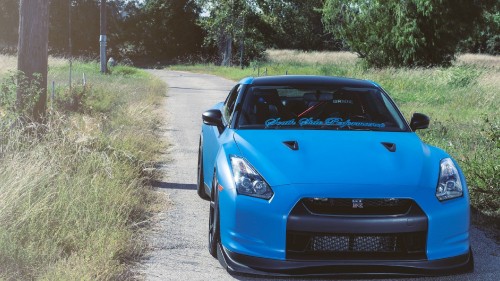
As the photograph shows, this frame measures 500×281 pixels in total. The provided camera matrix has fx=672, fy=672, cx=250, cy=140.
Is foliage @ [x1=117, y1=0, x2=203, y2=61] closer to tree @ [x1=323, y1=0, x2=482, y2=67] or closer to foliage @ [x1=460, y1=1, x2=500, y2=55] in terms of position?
foliage @ [x1=460, y1=1, x2=500, y2=55]

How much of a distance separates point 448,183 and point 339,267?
40.8 inches

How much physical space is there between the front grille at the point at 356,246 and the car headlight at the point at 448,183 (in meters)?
0.35

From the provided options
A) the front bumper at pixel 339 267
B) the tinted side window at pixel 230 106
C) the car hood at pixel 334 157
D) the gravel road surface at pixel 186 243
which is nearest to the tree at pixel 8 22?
the gravel road surface at pixel 186 243

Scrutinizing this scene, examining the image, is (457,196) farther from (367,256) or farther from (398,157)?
(367,256)

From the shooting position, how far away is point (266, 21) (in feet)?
161

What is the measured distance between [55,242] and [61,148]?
3.02 meters

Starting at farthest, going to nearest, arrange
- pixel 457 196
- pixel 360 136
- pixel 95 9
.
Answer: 1. pixel 95 9
2. pixel 360 136
3. pixel 457 196

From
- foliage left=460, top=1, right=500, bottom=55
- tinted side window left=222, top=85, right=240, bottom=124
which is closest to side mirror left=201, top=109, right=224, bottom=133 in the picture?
tinted side window left=222, top=85, right=240, bottom=124

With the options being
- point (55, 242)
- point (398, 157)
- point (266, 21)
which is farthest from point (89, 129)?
point (266, 21)

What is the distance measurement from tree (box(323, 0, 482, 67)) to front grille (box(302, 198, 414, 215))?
30595 millimetres

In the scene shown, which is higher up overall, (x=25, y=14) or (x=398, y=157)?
(x=25, y=14)

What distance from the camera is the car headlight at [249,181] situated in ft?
14.5

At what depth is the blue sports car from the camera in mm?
4242

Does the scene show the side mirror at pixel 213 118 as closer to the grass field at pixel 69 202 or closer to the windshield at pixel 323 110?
the windshield at pixel 323 110
